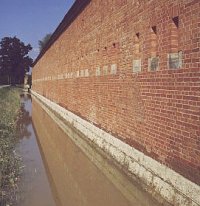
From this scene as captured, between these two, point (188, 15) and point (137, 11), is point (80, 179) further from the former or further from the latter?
point (188, 15)

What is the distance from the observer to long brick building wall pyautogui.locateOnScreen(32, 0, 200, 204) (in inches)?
216

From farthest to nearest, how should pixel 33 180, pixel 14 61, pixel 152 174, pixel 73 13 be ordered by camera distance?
pixel 14 61 < pixel 73 13 < pixel 33 180 < pixel 152 174

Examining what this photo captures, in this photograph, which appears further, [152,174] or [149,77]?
[149,77]

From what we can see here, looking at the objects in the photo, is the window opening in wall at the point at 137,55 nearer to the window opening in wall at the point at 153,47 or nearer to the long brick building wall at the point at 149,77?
the long brick building wall at the point at 149,77

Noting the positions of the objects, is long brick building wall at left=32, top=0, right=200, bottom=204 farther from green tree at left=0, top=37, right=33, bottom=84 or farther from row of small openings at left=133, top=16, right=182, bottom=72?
green tree at left=0, top=37, right=33, bottom=84

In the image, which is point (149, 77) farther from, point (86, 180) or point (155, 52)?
point (86, 180)

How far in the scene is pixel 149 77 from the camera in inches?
278

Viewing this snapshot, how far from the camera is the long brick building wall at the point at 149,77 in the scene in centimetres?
548

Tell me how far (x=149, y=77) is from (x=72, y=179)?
7.99ft

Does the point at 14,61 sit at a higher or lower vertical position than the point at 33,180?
higher

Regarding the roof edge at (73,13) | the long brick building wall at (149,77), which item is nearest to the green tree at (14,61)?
the roof edge at (73,13)

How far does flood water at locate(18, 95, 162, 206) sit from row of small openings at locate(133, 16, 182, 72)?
1957mm

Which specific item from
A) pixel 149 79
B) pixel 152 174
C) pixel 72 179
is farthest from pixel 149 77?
pixel 72 179

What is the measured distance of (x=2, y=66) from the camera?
87.6m
